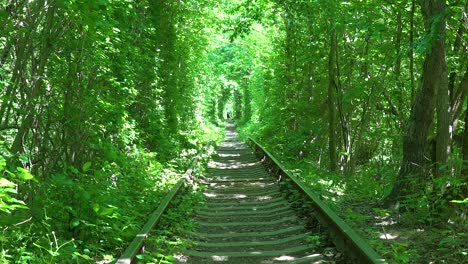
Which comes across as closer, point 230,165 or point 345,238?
point 345,238

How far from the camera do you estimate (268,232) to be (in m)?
6.10

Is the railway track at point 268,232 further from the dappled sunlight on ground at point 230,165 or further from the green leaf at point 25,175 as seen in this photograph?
the dappled sunlight on ground at point 230,165

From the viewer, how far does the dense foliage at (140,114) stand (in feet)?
15.8

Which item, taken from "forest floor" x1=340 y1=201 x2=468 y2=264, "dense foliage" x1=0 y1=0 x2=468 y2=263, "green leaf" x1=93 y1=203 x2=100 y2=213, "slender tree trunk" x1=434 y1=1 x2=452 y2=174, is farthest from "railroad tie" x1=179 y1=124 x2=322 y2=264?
"slender tree trunk" x1=434 y1=1 x2=452 y2=174

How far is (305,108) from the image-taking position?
1603 cm

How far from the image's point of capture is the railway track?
15.7 feet

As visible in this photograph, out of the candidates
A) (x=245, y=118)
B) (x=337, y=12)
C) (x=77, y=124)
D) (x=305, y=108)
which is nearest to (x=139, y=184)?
(x=77, y=124)

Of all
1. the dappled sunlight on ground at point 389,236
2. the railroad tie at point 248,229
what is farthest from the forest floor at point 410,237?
the railroad tie at point 248,229

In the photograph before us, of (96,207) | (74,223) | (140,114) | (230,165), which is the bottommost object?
(230,165)

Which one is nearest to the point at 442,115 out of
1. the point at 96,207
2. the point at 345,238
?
the point at 345,238

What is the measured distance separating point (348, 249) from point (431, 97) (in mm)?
2830

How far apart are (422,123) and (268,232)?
2781mm

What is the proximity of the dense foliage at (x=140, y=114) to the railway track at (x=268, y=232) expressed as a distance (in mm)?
502

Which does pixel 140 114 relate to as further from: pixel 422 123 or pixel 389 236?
pixel 389 236
